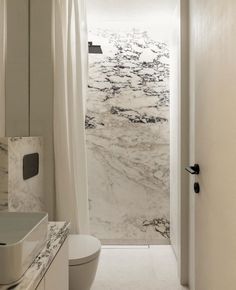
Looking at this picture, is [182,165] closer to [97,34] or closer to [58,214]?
[58,214]

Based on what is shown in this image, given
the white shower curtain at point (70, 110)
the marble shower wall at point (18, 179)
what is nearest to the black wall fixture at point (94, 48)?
the white shower curtain at point (70, 110)

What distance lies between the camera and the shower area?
3.05m

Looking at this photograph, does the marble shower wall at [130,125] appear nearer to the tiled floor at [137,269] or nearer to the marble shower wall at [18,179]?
the tiled floor at [137,269]

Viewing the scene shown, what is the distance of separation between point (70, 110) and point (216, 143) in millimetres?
1204

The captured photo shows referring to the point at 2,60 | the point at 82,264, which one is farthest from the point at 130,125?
the point at 82,264

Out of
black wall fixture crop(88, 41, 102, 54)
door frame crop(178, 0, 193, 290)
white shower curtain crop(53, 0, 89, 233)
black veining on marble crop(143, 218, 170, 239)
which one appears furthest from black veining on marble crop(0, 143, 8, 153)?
black veining on marble crop(143, 218, 170, 239)

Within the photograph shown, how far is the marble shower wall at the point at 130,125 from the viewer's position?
10.0 ft

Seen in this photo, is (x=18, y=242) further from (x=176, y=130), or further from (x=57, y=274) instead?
(x=176, y=130)

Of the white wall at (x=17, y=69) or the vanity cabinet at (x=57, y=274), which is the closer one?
the vanity cabinet at (x=57, y=274)

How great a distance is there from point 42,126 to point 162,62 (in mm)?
1667

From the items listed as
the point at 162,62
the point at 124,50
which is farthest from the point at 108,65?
the point at 162,62

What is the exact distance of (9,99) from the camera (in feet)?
6.50

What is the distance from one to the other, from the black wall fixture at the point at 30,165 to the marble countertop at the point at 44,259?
1.60ft

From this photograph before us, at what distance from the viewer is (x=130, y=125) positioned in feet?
10.00
